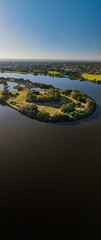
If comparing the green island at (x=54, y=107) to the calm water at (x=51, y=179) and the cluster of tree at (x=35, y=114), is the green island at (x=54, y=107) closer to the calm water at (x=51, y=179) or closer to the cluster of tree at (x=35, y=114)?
the cluster of tree at (x=35, y=114)

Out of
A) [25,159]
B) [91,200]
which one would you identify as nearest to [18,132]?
[25,159]

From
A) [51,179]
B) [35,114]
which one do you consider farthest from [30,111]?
[51,179]

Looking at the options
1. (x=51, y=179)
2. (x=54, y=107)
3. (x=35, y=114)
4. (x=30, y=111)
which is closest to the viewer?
(x=51, y=179)

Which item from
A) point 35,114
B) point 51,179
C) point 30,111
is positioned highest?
point 30,111

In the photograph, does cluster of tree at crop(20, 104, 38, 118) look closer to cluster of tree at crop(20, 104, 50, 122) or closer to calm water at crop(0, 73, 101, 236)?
cluster of tree at crop(20, 104, 50, 122)

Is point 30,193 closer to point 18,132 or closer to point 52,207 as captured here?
point 52,207

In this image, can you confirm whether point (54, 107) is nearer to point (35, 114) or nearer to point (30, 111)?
point (35, 114)

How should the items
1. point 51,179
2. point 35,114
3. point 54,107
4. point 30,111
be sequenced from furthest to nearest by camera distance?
point 54,107 → point 30,111 → point 35,114 → point 51,179

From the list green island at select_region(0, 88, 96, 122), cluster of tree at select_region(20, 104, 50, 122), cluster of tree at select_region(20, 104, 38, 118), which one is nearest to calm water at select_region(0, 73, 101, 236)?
cluster of tree at select_region(20, 104, 50, 122)
